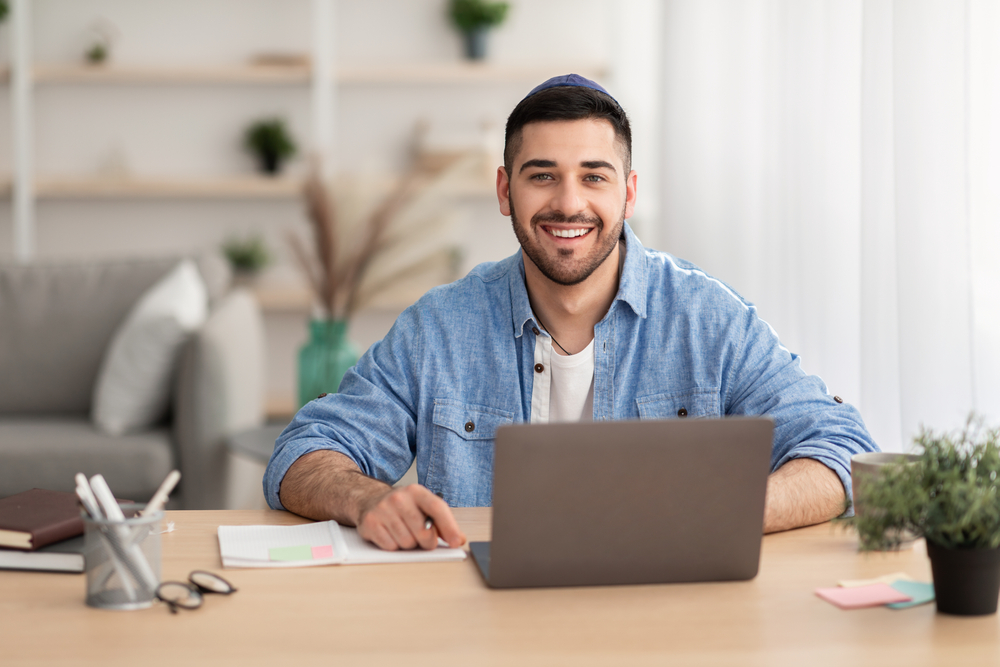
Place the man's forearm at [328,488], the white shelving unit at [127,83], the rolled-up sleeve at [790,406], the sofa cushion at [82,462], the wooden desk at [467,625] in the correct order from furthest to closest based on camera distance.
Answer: the white shelving unit at [127,83]
the sofa cushion at [82,462]
the rolled-up sleeve at [790,406]
the man's forearm at [328,488]
the wooden desk at [467,625]

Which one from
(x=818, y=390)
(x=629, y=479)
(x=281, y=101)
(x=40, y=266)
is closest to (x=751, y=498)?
(x=629, y=479)

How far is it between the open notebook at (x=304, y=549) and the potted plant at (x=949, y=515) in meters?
0.44

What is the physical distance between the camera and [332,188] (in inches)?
114

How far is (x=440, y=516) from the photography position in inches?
43.3

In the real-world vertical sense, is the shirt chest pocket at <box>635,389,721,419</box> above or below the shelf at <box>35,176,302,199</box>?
below

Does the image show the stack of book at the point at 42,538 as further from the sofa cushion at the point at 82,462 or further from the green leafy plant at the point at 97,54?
the green leafy plant at the point at 97,54

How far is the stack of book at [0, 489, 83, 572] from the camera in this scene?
1025 millimetres

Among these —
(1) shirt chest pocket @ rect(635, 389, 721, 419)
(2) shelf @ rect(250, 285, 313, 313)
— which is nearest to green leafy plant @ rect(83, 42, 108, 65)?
(2) shelf @ rect(250, 285, 313, 313)

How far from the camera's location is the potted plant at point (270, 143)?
423 cm

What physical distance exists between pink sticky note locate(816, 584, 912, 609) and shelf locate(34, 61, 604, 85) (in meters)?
3.56

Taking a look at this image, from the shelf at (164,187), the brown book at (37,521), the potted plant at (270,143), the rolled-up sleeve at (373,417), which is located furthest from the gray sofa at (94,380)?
the brown book at (37,521)

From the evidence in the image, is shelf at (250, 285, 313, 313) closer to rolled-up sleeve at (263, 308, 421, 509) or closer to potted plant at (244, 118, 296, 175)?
potted plant at (244, 118, 296, 175)

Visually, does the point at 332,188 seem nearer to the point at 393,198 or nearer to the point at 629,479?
the point at 393,198

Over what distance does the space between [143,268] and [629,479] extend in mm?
2708
